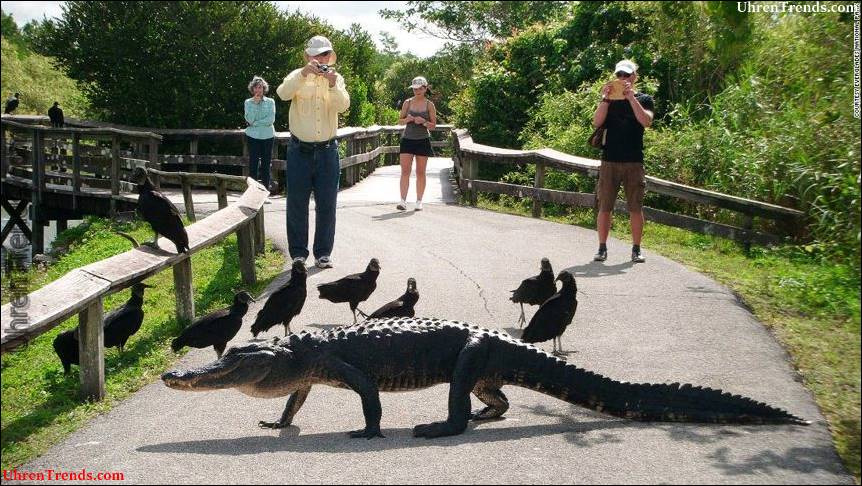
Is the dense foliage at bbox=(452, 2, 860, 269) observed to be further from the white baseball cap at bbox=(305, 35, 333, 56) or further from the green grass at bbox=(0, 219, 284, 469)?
the green grass at bbox=(0, 219, 284, 469)

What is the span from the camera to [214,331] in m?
7.50

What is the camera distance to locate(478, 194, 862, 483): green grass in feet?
18.7

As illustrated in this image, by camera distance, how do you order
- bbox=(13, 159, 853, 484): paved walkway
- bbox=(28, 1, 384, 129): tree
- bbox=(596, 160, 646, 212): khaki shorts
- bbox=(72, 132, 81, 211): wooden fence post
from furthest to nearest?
bbox=(28, 1, 384, 129): tree
bbox=(72, 132, 81, 211): wooden fence post
bbox=(596, 160, 646, 212): khaki shorts
bbox=(13, 159, 853, 484): paved walkway

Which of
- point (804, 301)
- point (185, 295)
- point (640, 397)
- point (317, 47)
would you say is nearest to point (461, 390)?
point (640, 397)

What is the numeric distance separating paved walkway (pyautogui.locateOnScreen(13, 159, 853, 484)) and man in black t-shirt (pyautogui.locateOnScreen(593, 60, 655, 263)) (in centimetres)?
94

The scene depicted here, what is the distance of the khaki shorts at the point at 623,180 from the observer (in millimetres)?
11125

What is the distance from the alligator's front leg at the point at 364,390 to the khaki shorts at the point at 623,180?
6.06 metres

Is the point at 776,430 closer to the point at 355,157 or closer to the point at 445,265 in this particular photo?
the point at 445,265

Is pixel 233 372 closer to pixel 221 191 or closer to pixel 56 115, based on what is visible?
pixel 221 191

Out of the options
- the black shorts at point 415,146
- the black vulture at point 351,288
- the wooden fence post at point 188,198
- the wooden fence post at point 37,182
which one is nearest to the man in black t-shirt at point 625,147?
the black vulture at point 351,288

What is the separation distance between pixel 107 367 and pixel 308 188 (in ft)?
12.3

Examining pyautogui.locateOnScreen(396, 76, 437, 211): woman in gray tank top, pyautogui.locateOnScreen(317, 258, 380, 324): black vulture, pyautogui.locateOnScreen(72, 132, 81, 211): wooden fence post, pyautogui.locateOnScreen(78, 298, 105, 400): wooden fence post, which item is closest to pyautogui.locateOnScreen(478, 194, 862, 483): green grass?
pyautogui.locateOnScreen(396, 76, 437, 211): woman in gray tank top

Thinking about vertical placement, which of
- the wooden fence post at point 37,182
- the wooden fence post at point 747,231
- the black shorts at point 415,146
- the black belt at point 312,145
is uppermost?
the black belt at point 312,145

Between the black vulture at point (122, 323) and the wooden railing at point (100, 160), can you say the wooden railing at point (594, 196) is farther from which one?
the black vulture at point (122, 323)
